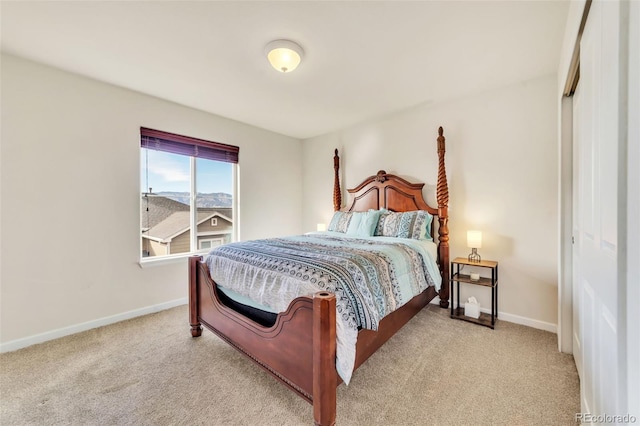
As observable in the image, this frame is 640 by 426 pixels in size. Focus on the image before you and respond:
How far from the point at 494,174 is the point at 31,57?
455 cm

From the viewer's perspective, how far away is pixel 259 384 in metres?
1.76

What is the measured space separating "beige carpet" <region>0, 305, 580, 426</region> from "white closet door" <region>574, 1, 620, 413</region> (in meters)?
0.45

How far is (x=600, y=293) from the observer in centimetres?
104

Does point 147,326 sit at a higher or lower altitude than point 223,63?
lower

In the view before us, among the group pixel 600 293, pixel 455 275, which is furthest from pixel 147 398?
pixel 455 275

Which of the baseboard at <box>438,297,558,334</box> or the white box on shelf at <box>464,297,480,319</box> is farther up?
the white box on shelf at <box>464,297,480,319</box>

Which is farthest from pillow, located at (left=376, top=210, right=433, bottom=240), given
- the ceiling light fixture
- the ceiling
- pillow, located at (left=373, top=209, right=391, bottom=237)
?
the ceiling light fixture

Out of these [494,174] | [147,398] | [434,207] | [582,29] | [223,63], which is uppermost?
[223,63]

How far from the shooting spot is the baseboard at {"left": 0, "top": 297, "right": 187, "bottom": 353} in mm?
2207

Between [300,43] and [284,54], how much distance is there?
0.49ft

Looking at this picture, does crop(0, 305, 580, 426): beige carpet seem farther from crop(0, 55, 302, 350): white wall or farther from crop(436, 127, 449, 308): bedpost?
crop(436, 127, 449, 308): bedpost

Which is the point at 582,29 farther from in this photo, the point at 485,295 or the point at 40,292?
the point at 40,292

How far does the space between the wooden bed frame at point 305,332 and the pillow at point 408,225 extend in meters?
0.18

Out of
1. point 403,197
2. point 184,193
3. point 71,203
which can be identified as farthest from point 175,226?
point 403,197
